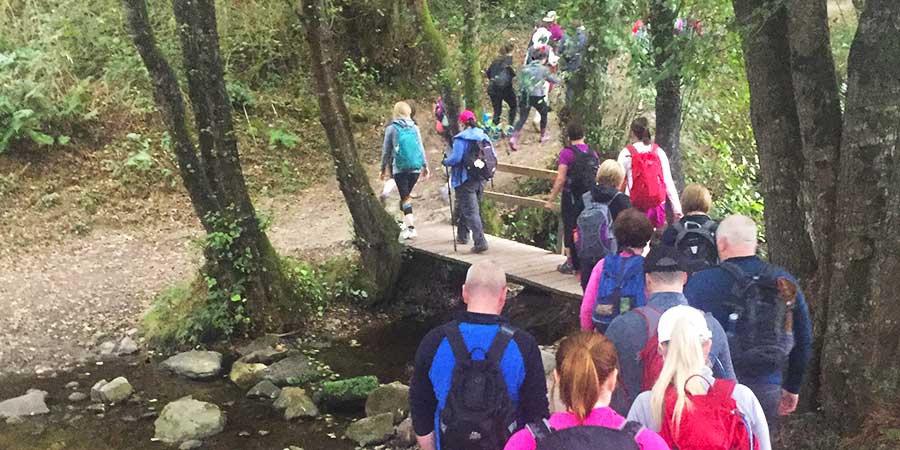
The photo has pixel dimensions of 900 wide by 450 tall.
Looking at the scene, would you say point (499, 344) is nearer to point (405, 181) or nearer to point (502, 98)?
point (405, 181)

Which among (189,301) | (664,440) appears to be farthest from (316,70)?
(664,440)

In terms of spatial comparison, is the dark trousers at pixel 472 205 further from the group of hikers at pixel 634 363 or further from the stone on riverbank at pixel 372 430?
the group of hikers at pixel 634 363

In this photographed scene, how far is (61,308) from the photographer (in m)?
10.7

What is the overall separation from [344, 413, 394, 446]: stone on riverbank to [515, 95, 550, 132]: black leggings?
8.39m

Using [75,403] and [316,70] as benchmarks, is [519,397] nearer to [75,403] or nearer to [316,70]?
[75,403]

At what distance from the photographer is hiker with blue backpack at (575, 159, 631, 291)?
271 inches

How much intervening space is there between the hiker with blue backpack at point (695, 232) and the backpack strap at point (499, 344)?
7.39 feet

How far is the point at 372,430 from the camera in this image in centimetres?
773

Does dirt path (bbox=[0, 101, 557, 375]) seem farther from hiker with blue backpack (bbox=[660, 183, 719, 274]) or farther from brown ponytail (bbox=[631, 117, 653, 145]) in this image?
hiker with blue backpack (bbox=[660, 183, 719, 274])

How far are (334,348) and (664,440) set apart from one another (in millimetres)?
7667

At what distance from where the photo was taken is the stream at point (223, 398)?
7.71m

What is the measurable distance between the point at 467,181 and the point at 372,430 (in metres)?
3.31

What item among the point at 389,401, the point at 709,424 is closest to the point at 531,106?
the point at 389,401

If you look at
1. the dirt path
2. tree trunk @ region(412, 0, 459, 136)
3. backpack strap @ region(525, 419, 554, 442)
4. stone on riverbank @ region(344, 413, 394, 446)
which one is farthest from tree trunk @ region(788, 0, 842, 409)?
the dirt path
